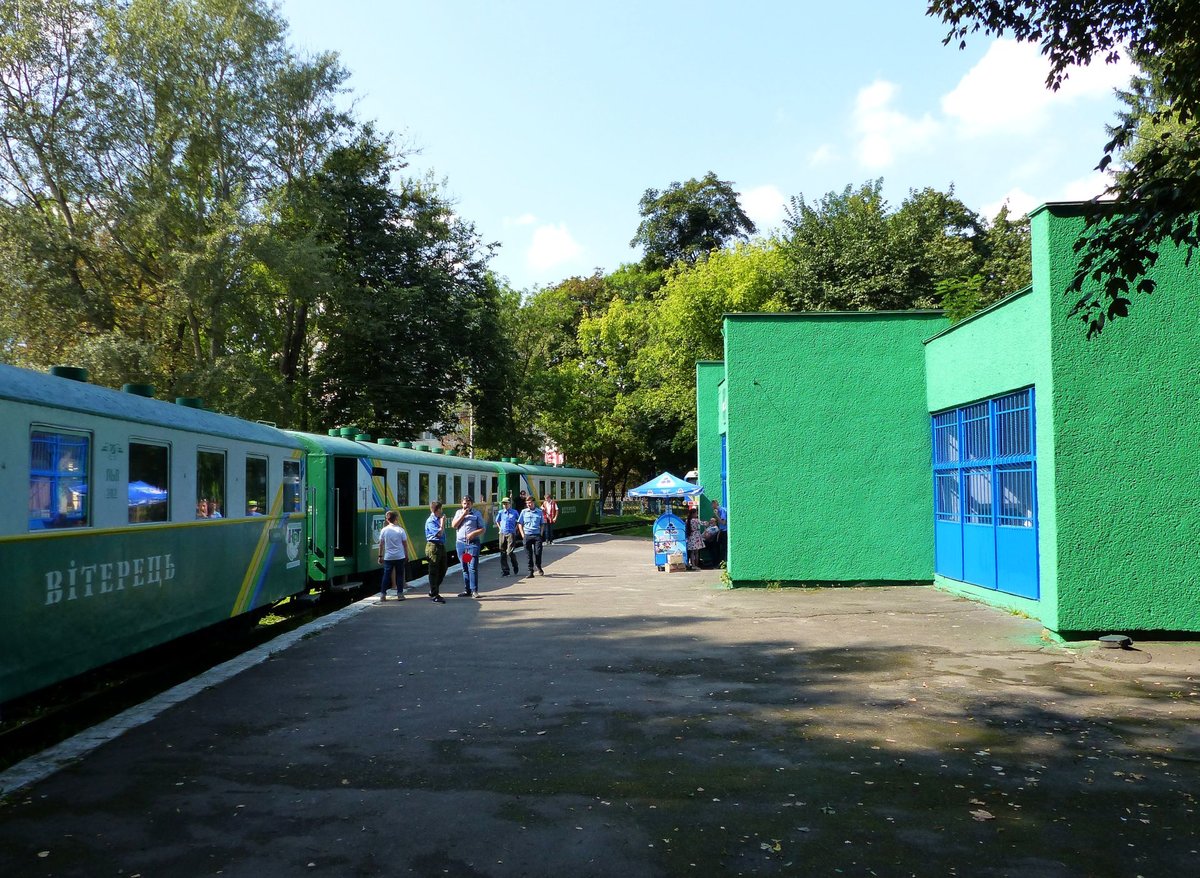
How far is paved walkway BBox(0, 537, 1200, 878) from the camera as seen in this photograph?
15.5 ft

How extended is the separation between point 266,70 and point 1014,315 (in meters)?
24.6

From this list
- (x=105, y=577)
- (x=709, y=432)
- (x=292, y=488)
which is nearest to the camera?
(x=105, y=577)

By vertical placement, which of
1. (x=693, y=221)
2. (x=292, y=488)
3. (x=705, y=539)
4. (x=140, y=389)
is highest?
(x=693, y=221)

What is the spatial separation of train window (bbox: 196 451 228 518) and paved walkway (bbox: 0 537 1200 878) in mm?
1880

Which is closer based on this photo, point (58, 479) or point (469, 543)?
point (58, 479)

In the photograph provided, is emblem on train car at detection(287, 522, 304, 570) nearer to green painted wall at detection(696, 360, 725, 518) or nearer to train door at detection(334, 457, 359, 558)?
train door at detection(334, 457, 359, 558)

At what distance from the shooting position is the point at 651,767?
6160 millimetres

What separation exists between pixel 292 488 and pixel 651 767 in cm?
931

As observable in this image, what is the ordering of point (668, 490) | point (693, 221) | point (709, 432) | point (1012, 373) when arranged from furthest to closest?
point (693, 221) → point (668, 490) → point (709, 432) → point (1012, 373)

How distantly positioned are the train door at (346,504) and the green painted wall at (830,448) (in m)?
6.80

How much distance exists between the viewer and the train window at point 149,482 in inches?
344

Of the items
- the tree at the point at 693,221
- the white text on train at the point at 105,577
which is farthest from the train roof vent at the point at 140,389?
the tree at the point at 693,221

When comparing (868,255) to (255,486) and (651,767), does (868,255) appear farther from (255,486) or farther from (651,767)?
(651,767)

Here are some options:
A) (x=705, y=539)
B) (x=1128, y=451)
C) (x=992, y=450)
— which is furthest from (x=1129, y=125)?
(x=705, y=539)
